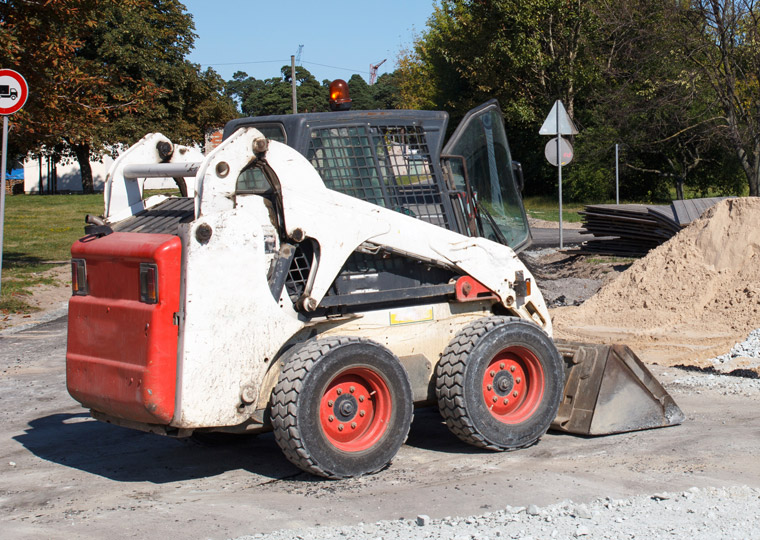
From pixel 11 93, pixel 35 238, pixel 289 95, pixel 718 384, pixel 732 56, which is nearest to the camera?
pixel 718 384

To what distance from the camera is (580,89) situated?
40.5 m

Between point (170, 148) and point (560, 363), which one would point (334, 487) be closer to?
point (560, 363)

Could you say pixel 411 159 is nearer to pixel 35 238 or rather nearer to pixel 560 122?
pixel 560 122

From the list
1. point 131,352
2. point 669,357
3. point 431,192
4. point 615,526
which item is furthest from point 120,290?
point 669,357

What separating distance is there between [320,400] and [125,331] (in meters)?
1.15

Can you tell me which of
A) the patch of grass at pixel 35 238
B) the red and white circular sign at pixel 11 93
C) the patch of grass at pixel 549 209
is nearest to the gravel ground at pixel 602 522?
the red and white circular sign at pixel 11 93

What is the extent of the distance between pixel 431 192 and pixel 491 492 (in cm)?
206

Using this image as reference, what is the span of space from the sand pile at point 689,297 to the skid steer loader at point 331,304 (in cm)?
330

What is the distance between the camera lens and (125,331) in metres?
5.14

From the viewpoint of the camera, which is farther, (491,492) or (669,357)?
(669,357)

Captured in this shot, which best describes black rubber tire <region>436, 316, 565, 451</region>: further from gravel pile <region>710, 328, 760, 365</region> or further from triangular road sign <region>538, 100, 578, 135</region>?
triangular road sign <region>538, 100, 578, 135</region>

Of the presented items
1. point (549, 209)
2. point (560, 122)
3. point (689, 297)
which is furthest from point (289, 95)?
point (689, 297)

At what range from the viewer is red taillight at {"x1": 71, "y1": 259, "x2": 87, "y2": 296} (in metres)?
5.57

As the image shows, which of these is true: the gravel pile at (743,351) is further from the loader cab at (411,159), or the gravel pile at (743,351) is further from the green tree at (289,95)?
the green tree at (289,95)
